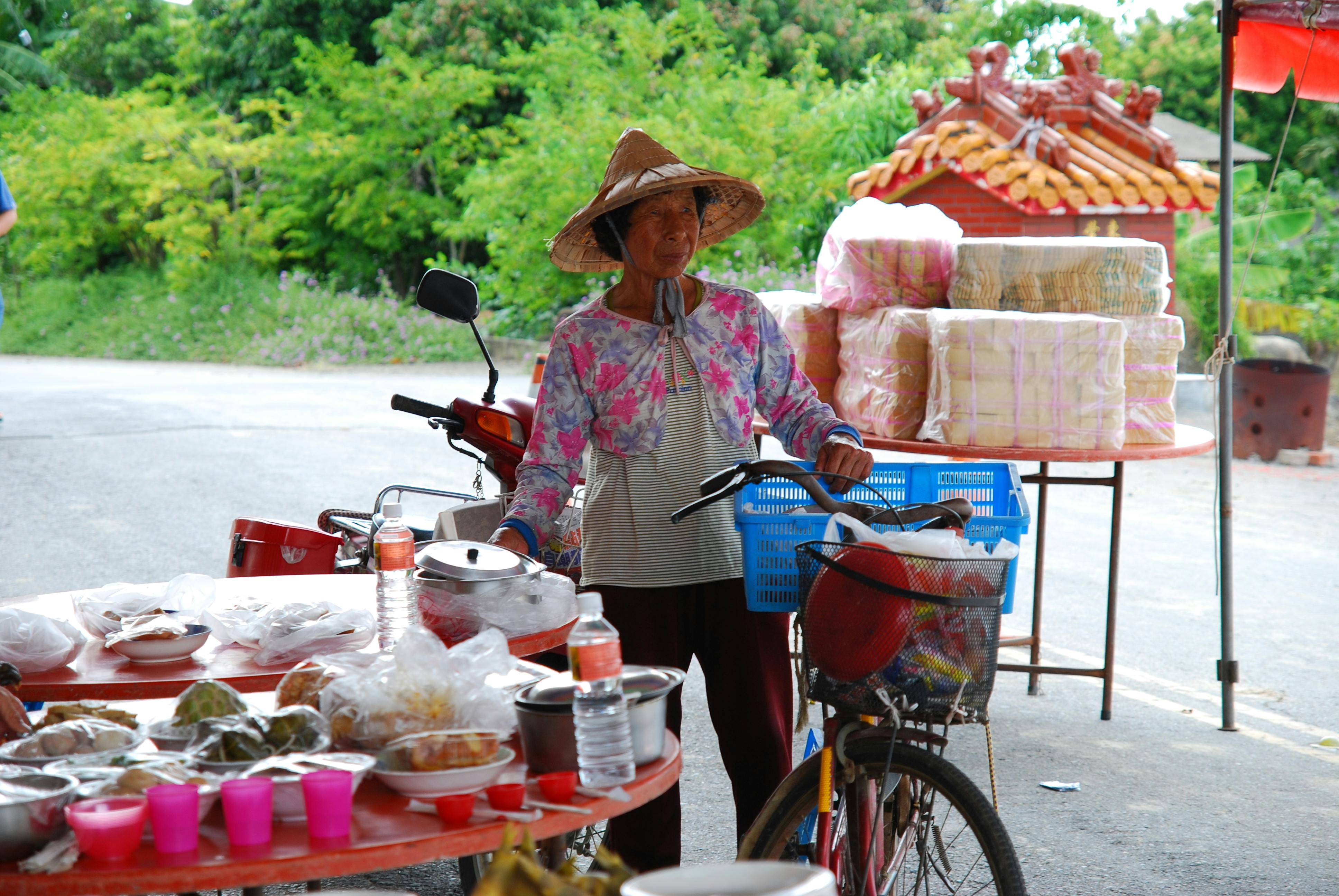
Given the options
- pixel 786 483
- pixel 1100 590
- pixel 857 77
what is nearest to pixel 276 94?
pixel 857 77

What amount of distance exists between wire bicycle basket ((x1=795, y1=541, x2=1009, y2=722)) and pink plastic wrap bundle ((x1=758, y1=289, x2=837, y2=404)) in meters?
2.88

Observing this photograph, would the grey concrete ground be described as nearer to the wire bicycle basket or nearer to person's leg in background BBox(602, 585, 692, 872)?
person's leg in background BBox(602, 585, 692, 872)

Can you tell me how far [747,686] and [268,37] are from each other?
22.2 m

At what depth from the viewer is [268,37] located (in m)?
22.2

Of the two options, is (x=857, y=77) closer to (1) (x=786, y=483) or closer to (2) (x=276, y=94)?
(2) (x=276, y=94)

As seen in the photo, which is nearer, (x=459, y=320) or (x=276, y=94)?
(x=459, y=320)

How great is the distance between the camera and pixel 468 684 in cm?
190

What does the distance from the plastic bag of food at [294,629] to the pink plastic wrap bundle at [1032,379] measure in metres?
2.48

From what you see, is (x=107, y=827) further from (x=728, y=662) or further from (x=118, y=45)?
(x=118, y=45)

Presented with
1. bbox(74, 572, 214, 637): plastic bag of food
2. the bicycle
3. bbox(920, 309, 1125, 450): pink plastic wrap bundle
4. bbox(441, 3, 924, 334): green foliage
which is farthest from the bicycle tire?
bbox(441, 3, 924, 334): green foliage

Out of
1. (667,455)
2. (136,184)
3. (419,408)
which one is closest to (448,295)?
(419,408)

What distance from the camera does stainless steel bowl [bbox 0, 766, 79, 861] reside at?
1.54 m

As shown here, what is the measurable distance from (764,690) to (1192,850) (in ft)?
5.43

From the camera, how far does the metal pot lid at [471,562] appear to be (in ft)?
7.66
